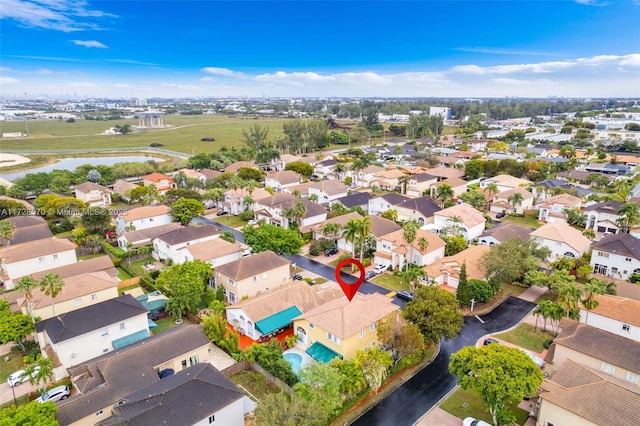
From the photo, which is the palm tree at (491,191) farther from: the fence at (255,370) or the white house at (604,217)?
the fence at (255,370)

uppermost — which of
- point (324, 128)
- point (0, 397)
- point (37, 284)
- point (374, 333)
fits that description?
point (324, 128)

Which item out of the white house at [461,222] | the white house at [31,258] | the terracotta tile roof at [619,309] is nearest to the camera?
the terracotta tile roof at [619,309]

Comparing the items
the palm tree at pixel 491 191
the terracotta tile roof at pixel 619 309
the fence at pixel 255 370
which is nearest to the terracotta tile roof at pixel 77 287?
the fence at pixel 255 370

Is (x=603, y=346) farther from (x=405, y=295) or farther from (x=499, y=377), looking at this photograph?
(x=405, y=295)

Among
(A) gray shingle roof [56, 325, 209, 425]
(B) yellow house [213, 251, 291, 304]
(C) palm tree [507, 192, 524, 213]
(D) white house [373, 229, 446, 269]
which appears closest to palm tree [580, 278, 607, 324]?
(D) white house [373, 229, 446, 269]

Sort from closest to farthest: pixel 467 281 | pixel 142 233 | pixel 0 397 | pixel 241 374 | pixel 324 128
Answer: pixel 0 397 → pixel 241 374 → pixel 467 281 → pixel 142 233 → pixel 324 128

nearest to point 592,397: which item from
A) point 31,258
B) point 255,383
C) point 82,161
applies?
point 255,383

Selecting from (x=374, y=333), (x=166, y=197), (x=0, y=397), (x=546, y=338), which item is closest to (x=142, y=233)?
(x=166, y=197)

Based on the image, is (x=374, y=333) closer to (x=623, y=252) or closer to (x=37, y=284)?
(x=37, y=284)
